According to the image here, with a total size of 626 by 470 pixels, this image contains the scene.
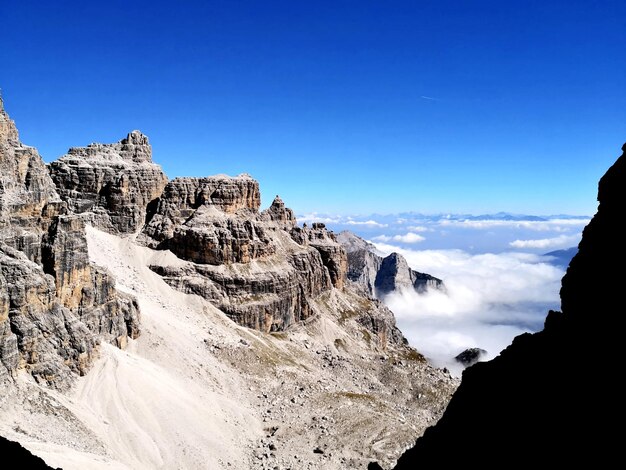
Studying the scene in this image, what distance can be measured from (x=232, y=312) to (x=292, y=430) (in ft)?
181

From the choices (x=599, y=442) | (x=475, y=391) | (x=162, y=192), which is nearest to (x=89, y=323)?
(x=475, y=391)

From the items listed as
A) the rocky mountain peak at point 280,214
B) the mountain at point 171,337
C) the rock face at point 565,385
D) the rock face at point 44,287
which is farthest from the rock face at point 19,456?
the rocky mountain peak at point 280,214

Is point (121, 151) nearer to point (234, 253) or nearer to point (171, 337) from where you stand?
point (234, 253)

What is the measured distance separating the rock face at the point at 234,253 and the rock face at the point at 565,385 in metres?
109

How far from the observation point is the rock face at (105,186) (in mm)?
150625

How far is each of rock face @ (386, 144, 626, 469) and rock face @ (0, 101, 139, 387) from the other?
53.0 m

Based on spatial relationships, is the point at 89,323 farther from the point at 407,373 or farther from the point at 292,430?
the point at 407,373

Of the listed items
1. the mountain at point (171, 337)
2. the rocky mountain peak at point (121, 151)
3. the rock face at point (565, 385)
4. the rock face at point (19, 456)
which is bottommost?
the mountain at point (171, 337)

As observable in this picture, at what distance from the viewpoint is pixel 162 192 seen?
540 feet

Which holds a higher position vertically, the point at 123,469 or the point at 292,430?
the point at 123,469

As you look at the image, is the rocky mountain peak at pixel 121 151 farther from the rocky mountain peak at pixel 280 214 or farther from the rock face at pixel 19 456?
the rock face at pixel 19 456

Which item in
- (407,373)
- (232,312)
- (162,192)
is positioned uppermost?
(162,192)

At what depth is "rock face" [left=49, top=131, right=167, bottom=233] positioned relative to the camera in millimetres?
150625

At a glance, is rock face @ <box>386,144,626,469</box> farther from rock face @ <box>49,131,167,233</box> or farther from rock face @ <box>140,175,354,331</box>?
rock face @ <box>49,131,167,233</box>
